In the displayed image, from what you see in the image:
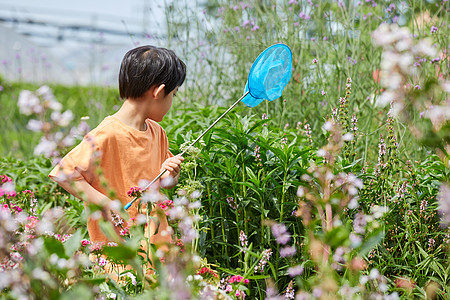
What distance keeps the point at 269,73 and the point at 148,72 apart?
0.49 meters

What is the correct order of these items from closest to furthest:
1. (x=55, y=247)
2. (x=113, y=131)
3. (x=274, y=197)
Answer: (x=55, y=247), (x=113, y=131), (x=274, y=197)

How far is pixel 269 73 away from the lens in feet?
6.24

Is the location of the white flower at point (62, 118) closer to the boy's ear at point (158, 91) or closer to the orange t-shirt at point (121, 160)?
the orange t-shirt at point (121, 160)

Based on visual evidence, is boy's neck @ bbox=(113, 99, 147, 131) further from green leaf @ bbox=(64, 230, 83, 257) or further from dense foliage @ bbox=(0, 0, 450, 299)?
green leaf @ bbox=(64, 230, 83, 257)

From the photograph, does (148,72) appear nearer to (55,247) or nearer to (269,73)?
(269,73)

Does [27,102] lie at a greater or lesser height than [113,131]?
greater

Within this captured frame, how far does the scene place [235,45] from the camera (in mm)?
3963

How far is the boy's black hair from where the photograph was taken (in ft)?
6.21

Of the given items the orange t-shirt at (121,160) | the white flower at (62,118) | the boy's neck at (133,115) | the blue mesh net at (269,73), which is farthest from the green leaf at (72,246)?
the blue mesh net at (269,73)

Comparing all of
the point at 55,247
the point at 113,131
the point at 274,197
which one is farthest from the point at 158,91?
the point at 55,247

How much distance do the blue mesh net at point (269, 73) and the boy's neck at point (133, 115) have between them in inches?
17.2

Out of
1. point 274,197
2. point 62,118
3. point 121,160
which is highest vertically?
point 62,118

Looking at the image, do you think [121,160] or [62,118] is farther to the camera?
[121,160]

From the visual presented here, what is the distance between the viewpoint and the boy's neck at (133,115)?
192cm
